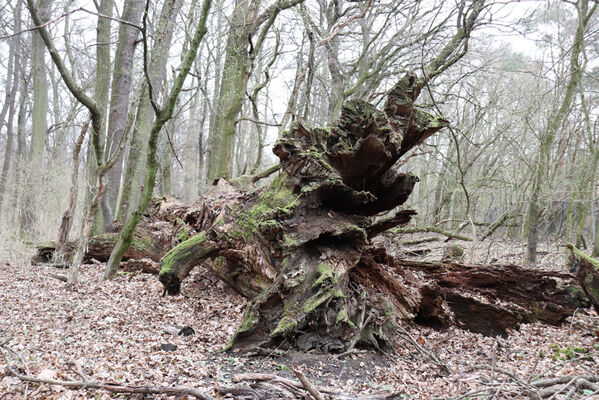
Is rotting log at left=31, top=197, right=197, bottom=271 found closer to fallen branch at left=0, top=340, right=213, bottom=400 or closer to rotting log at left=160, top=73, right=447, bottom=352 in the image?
rotting log at left=160, top=73, right=447, bottom=352

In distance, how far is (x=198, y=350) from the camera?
3855mm

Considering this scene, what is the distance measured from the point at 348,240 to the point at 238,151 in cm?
1482

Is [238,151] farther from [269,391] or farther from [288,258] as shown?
[269,391]

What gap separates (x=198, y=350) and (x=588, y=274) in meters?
4.60

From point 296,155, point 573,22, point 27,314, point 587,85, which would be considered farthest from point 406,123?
point 587,85

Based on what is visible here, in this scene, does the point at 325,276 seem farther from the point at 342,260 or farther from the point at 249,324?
the point at 249,324

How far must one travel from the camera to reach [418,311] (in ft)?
16.9

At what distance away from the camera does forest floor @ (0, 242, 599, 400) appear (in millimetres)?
3006

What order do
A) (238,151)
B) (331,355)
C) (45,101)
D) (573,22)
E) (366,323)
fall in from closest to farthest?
(331,355), (366,323), (573,22), (45,101), (238,151)

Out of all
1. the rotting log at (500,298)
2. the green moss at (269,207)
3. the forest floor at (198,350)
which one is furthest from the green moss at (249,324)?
the rotting log at (500,298)

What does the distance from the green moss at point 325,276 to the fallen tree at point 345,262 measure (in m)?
0.01

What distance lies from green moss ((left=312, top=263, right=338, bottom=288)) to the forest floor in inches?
27.9

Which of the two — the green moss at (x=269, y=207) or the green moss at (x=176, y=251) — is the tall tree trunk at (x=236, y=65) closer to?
the green moss at (x=176, y=251)

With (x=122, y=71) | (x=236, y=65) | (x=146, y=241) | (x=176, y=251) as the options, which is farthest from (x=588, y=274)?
(x=122, y=71)
